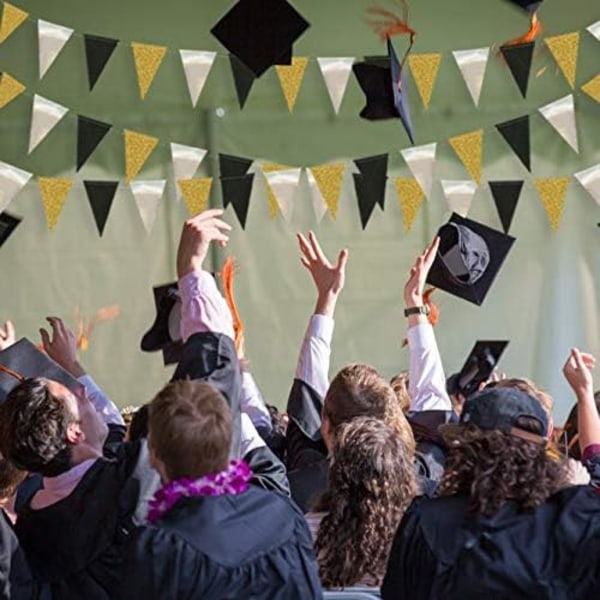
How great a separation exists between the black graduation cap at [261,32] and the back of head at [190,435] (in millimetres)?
3546

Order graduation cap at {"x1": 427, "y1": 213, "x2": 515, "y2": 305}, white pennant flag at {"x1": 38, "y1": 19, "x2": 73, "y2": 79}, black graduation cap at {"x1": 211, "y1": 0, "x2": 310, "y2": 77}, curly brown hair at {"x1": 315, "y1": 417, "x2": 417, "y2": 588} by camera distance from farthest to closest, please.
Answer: white pennant flag at {"x1": 38, "y1": 19, "x2": 73, "y2": 79} < black graduation cap at {"x1": 211, "y1": 0, "x2": 310, "y2": 77} < graduation cap at {"x1": 427, "y1": 213, "x2": 515, "y2": 305} < curly brown hair at {"x1": 315, "y1": 417, "x2": 417, "y2": 588}

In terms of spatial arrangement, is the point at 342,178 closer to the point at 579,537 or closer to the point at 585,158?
the point at 585,158

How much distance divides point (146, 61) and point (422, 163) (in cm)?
184

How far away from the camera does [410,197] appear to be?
816cm

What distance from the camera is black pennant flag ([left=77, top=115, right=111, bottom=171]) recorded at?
7910mm

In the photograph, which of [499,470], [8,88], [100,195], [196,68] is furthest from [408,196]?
[499,470]

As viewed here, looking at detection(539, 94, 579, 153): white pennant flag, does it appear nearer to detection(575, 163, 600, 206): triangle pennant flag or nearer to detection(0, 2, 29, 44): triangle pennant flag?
detection(575, 163, 600, 206): triangle pennant flag

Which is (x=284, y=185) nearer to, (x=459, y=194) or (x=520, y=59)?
(x=459, y=194)

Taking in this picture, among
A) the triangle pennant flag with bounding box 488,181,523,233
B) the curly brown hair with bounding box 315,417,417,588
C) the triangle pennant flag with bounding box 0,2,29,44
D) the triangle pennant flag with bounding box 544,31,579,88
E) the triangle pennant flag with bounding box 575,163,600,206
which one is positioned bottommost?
the curly brown hair with bounding box 315,417,417,588

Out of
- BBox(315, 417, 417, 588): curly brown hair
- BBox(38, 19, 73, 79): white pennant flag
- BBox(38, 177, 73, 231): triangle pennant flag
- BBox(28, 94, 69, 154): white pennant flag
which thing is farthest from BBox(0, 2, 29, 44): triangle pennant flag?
BBox(315, 417, 417, 588): curly brown hair

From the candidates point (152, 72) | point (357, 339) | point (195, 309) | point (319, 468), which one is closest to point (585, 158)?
point (357, 339)

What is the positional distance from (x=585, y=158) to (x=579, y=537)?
629 centimetres

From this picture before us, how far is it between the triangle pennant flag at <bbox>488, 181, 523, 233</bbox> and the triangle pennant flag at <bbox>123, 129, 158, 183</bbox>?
216 centimetres

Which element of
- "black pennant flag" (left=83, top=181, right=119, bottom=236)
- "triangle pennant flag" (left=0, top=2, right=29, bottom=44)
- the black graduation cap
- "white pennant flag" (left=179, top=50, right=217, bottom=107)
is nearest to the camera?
the black graduation cap
